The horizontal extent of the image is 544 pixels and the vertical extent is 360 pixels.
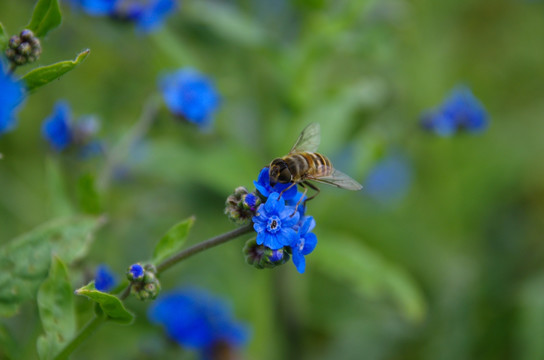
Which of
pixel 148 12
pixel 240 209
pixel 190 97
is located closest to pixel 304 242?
pixel 240 209

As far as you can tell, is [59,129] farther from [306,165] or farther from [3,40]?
[306,165]

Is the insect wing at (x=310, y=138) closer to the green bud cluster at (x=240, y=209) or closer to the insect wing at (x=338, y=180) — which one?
the insect wing at (x=338, y=180)

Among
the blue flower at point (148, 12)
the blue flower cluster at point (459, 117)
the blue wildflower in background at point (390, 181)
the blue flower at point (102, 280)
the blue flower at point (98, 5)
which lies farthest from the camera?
the blue wildflower in background at point (390, 181)

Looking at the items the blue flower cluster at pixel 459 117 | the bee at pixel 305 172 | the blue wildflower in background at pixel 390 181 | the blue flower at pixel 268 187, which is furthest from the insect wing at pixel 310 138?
the blue wildflower in background at pixel 390 181

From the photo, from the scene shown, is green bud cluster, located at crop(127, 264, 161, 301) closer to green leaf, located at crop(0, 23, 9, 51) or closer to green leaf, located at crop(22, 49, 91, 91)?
green leaf, located at crop(22, 49, 91, 91)

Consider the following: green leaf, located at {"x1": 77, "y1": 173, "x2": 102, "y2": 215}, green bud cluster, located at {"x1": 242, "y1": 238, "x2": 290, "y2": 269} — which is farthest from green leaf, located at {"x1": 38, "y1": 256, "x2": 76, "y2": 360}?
green bud cluster, located at {"x1": 242, "y1": 238, "x2": 290, "y2": 269}
